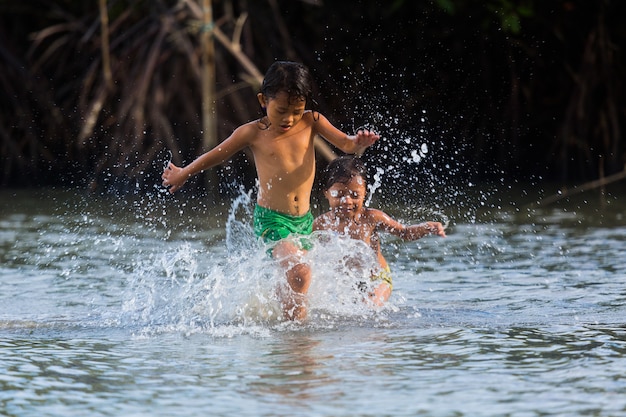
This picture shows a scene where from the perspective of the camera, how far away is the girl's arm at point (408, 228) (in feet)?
17.0

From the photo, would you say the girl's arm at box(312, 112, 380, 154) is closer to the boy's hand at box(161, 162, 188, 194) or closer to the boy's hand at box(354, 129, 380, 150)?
the boy's hand at box(354, 129, 380, 150)

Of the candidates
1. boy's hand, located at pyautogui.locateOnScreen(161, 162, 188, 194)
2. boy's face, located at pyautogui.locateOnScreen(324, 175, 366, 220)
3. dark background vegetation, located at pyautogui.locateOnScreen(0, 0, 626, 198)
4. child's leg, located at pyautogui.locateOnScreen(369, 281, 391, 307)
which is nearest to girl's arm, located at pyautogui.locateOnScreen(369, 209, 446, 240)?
boy's face, located at pyautogui.locateOnScreen(324, 175, 366, 220)

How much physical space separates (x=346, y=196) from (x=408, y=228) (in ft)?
0.97

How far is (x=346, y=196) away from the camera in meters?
5.39

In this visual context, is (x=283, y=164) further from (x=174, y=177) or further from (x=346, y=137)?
(x=174, y=177)

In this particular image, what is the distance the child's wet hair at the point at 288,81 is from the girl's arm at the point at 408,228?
2.51 feet

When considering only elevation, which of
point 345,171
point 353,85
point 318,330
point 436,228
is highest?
point 353,85

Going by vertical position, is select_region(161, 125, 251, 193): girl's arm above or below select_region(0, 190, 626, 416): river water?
above

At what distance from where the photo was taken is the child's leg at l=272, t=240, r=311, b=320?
4.89m

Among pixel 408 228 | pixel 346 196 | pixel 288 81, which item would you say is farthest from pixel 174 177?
pixel 408 228

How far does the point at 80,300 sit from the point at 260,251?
892 millimetres

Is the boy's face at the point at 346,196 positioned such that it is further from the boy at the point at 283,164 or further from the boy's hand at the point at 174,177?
the boy's hand at the point at 174,177

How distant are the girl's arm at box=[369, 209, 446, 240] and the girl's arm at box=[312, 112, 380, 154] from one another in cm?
45

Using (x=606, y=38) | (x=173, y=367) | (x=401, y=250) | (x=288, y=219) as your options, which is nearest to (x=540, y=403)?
(x=173, y=367)
